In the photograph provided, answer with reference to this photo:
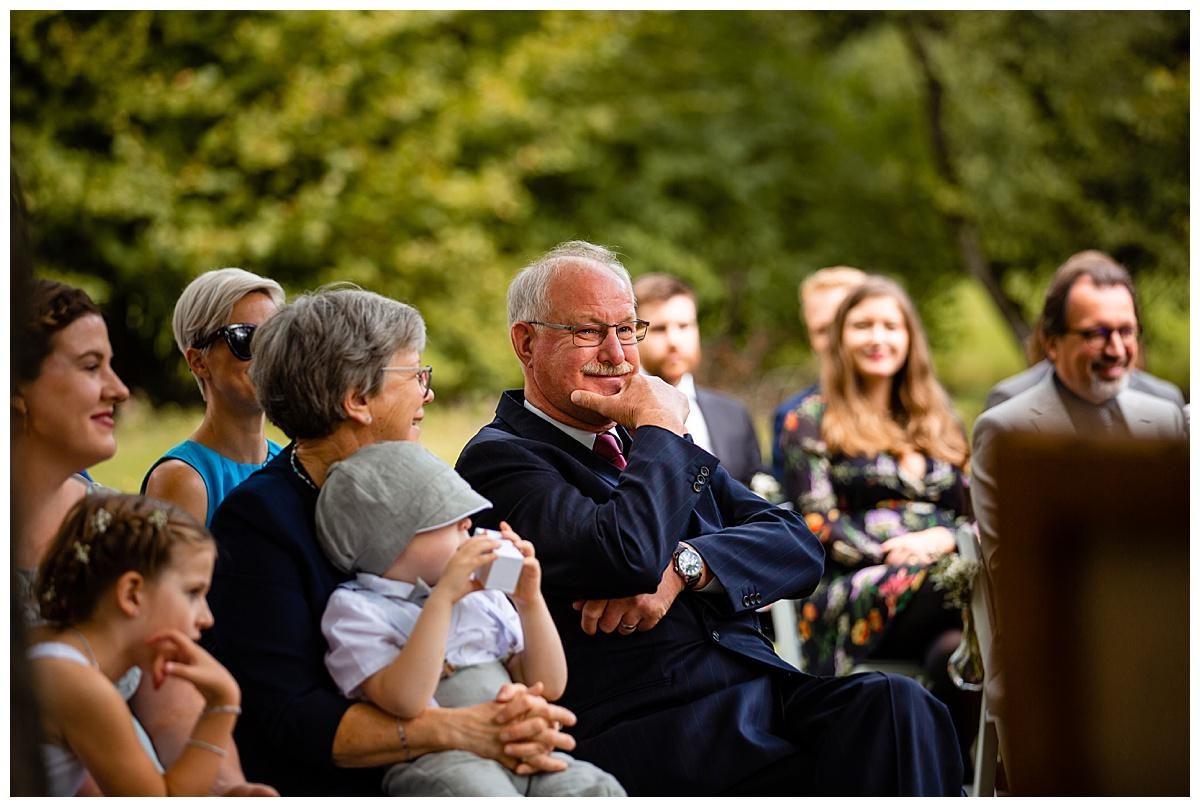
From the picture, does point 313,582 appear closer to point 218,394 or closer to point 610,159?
point 218,394

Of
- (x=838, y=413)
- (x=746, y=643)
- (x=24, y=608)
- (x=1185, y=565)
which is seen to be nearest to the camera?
(x=24, y=608)

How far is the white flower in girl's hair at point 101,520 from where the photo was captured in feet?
7.22

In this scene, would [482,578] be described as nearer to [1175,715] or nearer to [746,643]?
[746,643]

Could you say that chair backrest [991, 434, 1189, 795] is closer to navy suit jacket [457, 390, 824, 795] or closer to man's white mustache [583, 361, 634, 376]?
navy suit jacket [457, 390, 824, 795]

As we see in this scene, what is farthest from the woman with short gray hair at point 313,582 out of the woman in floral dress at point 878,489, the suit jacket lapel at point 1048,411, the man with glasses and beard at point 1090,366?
the woman in floral dress at point 878,489

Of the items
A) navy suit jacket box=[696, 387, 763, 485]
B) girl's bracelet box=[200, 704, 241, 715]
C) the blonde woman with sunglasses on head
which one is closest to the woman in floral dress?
navy suit jacket box=[696, 387, 763, 485]

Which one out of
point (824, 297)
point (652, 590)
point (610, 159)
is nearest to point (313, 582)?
point (652, 590)

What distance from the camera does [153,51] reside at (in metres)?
11.8

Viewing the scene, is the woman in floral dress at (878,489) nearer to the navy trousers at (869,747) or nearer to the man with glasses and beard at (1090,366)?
the man with glasses and beard at (1090,366)

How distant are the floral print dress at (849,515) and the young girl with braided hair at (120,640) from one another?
330 centimetres

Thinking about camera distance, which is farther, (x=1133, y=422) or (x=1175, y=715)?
(x=1133, y=422)

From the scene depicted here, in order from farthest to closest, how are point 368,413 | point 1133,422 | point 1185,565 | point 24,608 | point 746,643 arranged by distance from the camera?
point 1133,422 < point 746,643 < point 368,413 < point 1185,565 < point 24,608

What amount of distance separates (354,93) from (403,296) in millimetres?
1969

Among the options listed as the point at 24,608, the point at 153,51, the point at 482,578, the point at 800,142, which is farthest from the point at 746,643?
the point at 800,142
